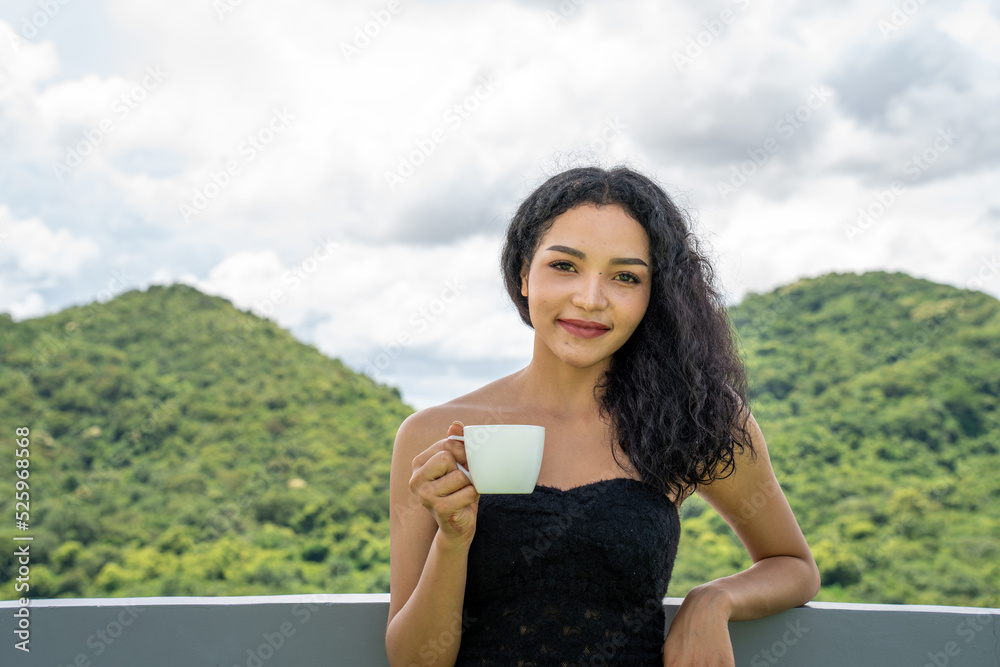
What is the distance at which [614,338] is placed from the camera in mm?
1688

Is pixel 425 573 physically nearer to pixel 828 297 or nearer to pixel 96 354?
pixel 828 297

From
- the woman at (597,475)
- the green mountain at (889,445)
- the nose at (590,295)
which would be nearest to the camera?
the woman at (597,475)

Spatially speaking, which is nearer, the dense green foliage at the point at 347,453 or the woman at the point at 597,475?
the woman at the point at 597,475

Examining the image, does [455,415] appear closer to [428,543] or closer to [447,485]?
[428,543]

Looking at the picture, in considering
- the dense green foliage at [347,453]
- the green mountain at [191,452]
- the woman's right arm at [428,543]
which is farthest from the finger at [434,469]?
the green mountain at [191,452]

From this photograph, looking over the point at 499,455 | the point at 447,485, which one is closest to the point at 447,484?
the point at 447,485

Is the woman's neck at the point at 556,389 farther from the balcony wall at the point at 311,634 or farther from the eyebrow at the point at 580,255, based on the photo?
the balcony wall at the point at 311,634

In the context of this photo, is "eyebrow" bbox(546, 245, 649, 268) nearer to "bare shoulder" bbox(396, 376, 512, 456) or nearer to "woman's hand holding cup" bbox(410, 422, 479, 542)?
"bare shoulder" bbox(396, 376, 512, 456)

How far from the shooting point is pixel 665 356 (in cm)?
188

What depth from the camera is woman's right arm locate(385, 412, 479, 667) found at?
1.27 meters

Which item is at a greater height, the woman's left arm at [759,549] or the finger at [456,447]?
the finger at [456,447]

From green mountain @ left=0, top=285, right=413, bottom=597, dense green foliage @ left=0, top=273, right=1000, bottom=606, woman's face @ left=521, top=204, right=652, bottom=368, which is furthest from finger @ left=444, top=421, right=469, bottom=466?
green mountain @ left=0, top=285, right=413, bottom=597

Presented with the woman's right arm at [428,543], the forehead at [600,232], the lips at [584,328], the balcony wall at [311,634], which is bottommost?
the balcony wall at [311,634]

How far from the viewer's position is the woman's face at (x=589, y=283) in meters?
1.65
